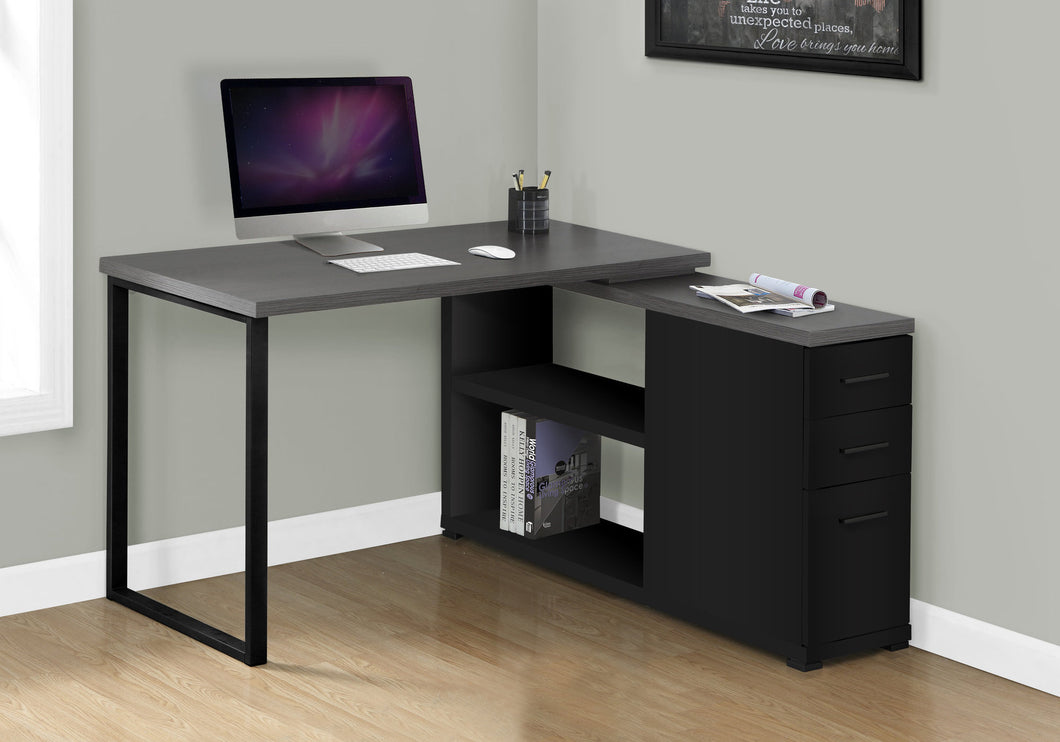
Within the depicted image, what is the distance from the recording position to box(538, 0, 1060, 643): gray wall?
3.18 m

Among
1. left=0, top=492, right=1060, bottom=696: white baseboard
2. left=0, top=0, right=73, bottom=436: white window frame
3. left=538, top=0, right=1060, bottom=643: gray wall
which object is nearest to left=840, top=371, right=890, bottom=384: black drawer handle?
left=538, top=0, right=1060, bottom=643: gray wall

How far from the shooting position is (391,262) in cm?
357

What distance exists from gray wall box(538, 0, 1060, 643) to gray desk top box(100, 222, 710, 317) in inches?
10.1

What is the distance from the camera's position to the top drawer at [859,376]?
127 inches

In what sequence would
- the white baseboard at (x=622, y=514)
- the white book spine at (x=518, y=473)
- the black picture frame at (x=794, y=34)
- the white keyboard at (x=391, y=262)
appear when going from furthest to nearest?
1. the white baseboard at (x=622, y=514)
2. the white book spine at (x=518, y=473)
3. the white keyboard at (x=391, y=262)
4. the black picture frame at (x=794, y=34)

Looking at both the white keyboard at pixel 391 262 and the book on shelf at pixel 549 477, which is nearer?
the white keyboard at pixel 391 262

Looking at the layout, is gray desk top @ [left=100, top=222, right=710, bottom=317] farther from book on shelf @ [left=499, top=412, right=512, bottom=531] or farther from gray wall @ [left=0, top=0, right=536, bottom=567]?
book on shelf @ [left=499, top=412, right=512, bottom=531]

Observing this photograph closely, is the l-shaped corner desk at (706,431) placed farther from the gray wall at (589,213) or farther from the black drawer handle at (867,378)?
the gray wall at (589,213)

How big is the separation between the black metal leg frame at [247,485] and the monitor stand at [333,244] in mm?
431

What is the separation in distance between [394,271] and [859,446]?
1.06 metres

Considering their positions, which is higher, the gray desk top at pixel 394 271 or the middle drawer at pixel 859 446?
the gray desk top at pixel 394 271

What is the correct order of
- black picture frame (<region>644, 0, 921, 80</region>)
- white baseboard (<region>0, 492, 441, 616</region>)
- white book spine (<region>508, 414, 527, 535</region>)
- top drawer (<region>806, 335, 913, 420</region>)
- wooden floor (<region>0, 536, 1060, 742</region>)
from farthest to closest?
white book spine (<region>508, 414, 527, 535</region>) → white baseboard (<region>0, 492, 441, 616</region>) → black picture frame (<region>644, 0, 921, 80</region>) → top drawer (<region>806, 335, 913, 420</region>) → wooden floor (<region>0, 536, 1060, 742</region>)

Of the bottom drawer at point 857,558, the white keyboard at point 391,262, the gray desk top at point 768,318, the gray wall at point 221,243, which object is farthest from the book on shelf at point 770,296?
the gray wall at point 221,243

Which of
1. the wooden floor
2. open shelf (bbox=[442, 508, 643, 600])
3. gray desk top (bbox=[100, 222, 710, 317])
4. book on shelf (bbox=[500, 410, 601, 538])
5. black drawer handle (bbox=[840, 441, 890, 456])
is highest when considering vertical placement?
gray desk top (bbox=[100, 222, 710, 317])
